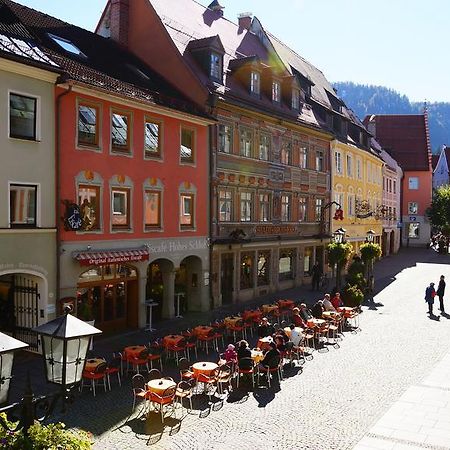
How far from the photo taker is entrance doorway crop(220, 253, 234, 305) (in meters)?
28.4

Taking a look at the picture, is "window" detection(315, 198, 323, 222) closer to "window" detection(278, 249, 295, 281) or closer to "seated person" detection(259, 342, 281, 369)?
"window" detection(278, 249, 295, 281)

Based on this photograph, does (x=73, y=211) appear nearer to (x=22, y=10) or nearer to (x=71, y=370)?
(x=22, y=10)

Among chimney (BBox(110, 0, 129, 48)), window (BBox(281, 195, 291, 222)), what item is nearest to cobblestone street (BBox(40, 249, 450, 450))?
window (BBox(281, 195, 291, 222))

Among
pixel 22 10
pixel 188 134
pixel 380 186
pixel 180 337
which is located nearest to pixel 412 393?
pixel 180 337

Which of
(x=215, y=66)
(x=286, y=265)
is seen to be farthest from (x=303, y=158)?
(x=215, y=66)

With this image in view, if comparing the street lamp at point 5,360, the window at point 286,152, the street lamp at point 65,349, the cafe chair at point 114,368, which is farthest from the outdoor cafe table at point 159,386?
the window at point 286,152

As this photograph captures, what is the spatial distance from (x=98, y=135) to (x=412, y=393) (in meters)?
13.9

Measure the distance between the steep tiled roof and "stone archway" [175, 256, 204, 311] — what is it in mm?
8417

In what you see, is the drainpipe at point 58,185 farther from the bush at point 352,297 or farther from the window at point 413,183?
A: the window at point 413,183

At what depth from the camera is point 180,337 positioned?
18.2m

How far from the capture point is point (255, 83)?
3100 cm

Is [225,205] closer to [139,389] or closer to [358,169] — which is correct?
[139,389]

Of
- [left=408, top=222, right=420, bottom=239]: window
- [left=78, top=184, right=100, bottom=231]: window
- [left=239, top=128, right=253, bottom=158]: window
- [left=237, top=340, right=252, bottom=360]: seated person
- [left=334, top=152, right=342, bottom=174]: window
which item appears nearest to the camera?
[left=237, top=340, right=252, bottom=360]: seated person

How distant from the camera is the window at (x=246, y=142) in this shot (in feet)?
95.7
